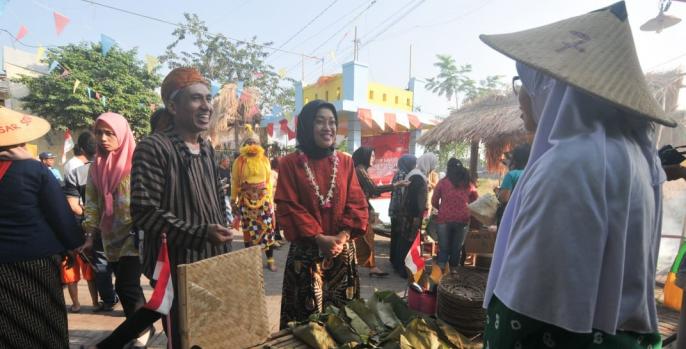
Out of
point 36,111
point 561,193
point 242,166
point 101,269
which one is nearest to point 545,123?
point 561,193

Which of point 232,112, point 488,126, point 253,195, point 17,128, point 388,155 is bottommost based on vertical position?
point 253,195

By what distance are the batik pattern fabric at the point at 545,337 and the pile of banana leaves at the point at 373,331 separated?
79 centimetres

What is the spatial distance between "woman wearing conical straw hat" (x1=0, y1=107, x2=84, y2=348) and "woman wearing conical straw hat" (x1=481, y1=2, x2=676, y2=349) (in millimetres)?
2386

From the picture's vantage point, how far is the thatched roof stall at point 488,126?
724 cm

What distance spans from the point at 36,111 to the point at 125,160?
20.3 meters

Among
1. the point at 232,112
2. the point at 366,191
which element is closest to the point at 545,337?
the point at 366,191

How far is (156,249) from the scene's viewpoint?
194 centimetres

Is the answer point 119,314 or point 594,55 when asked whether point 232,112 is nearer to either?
point 119,314

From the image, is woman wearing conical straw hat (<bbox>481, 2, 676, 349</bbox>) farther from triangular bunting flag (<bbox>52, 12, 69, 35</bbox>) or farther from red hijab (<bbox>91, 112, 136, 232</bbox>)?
triangular bunting flag (<bbox>52, 12, 69, 35</bbox>)

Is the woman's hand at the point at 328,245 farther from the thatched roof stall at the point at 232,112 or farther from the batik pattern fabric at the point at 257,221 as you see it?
the thatched roof stall at the point at 232,112

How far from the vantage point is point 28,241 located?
1959 mm

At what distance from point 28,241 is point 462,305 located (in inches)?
96.9

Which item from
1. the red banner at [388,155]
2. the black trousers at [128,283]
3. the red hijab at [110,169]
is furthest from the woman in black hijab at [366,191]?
the red banner at [388,155]

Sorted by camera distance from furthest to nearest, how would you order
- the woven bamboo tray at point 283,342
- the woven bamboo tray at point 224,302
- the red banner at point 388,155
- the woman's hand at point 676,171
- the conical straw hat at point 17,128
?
the red banner at point 388,155 < the conical straw hat at point 17,128 < the woven bamboo tray at point 283,342 < the woman's hand at point 676,171 < the woven bamboo tray at point 224,302
